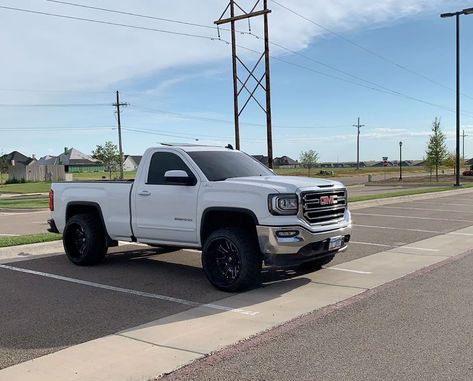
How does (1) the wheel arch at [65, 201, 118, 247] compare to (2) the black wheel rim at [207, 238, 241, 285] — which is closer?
(2) the black wheel rim at [207, 238, 241, 285]

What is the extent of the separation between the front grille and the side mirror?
1684 mm

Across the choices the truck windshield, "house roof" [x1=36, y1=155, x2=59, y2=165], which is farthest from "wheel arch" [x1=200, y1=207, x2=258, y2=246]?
"house roof" [x1=36, y1=155, x2=59, y2=165]

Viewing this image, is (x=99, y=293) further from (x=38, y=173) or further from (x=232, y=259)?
(x=38, y=173)

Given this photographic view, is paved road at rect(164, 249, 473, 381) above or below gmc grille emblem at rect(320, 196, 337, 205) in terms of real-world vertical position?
below

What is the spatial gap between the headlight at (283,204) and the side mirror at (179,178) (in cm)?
137

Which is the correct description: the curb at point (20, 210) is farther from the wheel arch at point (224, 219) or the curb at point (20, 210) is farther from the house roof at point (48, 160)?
the house roof at point (48, 160)

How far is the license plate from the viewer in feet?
23.8

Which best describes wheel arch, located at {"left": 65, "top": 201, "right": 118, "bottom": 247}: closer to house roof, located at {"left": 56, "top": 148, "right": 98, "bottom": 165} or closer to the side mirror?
the side mirror

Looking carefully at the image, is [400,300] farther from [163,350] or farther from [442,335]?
[163,350]

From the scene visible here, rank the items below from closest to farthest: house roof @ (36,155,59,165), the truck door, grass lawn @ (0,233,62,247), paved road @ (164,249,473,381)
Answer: paved road @ (164,249,473,381) → the truck door → grass lawn @ (0,233,62,247) → house roof @ (36,155,59,165)

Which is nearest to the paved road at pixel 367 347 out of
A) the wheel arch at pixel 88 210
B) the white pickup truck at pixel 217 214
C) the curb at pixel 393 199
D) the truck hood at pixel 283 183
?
the white pickup truck at pixel 217 214

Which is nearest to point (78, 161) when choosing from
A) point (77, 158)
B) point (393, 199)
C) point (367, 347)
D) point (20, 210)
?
point (77, 158)

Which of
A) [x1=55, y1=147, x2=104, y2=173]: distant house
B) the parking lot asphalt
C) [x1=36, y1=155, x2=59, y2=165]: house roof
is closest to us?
the parking lot asphalt

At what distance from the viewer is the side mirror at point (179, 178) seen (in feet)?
24.5
